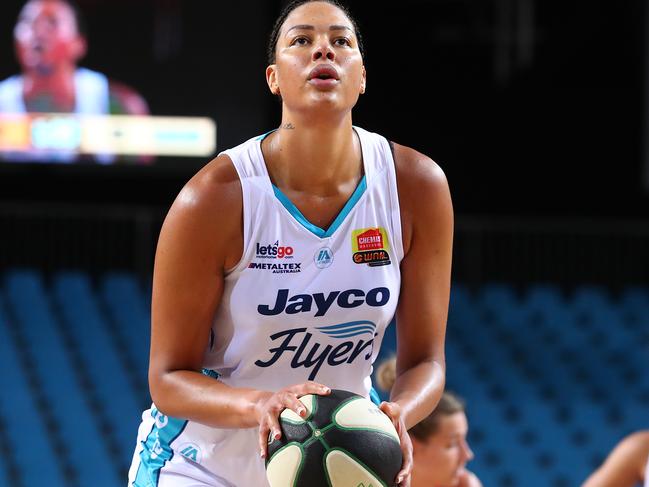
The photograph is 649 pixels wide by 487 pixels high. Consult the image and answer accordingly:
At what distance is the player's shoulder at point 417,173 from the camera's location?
2.71m

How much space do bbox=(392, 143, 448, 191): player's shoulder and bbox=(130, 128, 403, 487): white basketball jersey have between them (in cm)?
3

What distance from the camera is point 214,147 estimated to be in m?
9.26

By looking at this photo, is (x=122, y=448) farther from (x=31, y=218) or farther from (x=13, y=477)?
(x=31, y=218)

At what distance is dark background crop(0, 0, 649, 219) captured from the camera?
34.2 feet

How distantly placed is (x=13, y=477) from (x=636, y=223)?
250 inches

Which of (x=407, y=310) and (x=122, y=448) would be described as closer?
(x=407, y=310)

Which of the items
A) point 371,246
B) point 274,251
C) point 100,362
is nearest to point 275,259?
point 274,251

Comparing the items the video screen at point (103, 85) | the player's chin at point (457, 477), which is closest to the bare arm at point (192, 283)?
the player's chin at point (457, 477)

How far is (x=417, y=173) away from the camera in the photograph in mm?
2721

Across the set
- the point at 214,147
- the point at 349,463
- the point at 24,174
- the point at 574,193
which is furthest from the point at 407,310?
the point at 574,193

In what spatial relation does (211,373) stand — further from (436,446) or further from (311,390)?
(436,446)

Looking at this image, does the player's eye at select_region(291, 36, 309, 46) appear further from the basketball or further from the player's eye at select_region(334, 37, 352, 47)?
the basketball

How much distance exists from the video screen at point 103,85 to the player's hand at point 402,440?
23.2ft

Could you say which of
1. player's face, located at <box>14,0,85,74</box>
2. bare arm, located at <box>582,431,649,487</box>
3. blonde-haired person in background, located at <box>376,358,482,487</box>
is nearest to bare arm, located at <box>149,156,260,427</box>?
blonde-haired person in background, located at <box>376,358,482,487</box>
